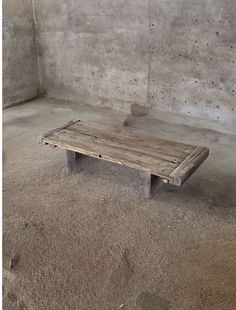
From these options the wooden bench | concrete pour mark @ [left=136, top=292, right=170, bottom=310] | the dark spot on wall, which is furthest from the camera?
the dark spot on wall

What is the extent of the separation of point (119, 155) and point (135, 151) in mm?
144

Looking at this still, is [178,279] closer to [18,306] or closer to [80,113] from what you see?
[18,306]

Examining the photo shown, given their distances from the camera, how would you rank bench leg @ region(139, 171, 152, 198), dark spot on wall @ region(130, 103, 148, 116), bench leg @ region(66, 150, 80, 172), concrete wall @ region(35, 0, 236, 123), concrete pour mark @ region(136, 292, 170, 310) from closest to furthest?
concrete pour mark @ region(136, 292, 170, 310) < bench leg @ region(139, 171, 152, 198) < bench leg @ region(66, 150, 80, 172) < concrete wall @ region(35, 0, 236, 123) < dark spot on wall @ region(130, 103, 148, 116)

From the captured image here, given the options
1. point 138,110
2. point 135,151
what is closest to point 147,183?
point 135,151

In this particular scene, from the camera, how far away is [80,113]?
459 centimetres

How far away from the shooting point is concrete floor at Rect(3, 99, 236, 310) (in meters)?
1.76

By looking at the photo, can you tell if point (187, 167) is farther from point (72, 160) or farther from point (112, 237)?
point (72, 160)

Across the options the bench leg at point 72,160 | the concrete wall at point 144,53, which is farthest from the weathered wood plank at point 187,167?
the concrete wall at point 144,53

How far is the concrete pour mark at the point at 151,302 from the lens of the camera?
1678 millimetres

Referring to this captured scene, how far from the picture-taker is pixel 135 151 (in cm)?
252

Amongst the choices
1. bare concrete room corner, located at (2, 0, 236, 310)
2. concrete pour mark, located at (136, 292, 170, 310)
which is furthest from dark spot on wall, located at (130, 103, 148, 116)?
concrete pour mark, located at (136, 292, 170, 310)

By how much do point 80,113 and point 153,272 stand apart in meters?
3.07

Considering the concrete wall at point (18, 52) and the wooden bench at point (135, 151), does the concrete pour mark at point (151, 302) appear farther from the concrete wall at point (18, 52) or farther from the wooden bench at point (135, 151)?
the concrete wall at point (18, 52)

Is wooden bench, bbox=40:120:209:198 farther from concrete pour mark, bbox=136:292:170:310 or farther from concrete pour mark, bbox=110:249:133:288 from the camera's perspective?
concrete pour mark, bbox=136:292:170:310
